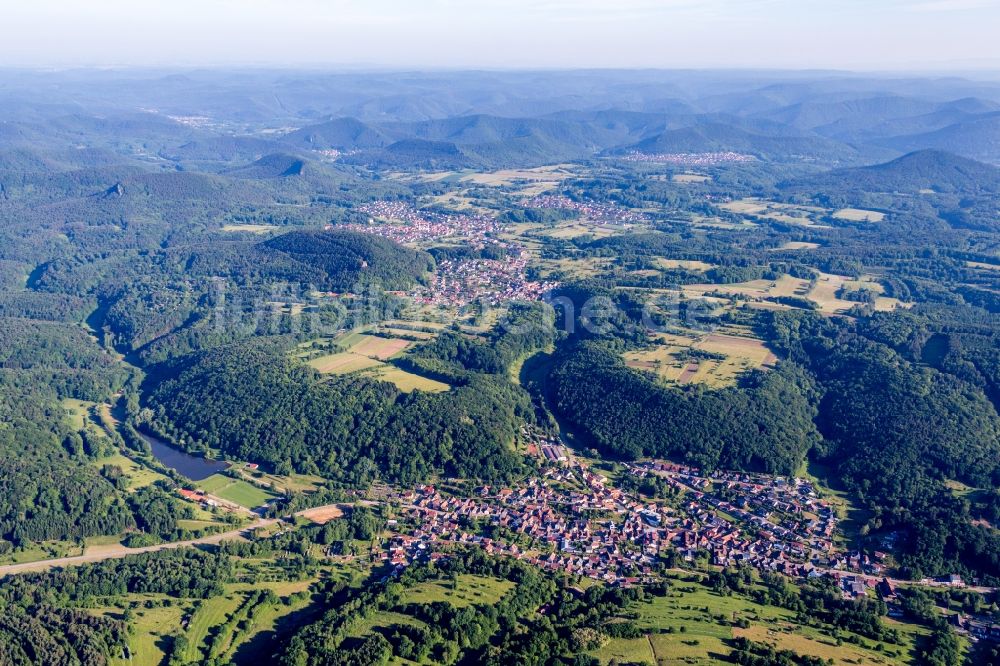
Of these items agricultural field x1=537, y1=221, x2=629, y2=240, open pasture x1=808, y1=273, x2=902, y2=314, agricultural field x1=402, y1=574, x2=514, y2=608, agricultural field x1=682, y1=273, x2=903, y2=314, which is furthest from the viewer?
agricultural field x1=537, y1=221, x2=629, y2=240

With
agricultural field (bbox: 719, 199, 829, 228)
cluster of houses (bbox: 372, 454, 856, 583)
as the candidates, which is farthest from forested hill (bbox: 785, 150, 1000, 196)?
cluster of houses (bbox: 372, 454, 856, 583)

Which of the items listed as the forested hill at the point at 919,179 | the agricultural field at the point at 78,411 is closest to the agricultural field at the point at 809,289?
the agricultural field at the point at 78,411

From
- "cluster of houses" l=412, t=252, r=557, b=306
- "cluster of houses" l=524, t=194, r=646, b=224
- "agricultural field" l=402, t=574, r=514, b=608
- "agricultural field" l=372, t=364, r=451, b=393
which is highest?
"cluster of houses" l=524, t=194, r=646, b=224

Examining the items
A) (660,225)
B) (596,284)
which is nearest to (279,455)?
(596,284)

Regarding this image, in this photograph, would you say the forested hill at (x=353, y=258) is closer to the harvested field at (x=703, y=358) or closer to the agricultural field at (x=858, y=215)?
the harvested field at (x=703, y=358)

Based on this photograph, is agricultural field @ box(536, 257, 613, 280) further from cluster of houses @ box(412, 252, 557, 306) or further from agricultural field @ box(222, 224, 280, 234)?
agricultural field @ box(222, 224, 280, 234)

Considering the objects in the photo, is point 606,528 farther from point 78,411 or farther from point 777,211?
point 777,211

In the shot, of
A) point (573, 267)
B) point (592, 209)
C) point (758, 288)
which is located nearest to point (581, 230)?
point (592, 209)

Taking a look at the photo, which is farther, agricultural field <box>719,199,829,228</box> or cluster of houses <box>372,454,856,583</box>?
agricultural field <box>719,199,829,228</box>
